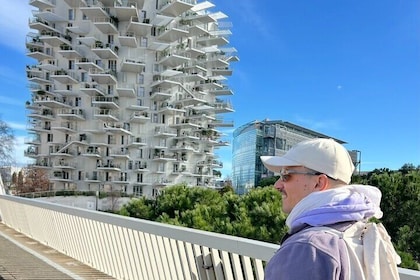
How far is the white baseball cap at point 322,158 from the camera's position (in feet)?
4.73

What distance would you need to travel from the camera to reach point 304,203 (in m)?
1.32

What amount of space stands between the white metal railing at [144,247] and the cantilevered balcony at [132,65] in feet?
177

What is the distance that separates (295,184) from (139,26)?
61.9 meters

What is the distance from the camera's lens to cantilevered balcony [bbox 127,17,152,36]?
60.0m

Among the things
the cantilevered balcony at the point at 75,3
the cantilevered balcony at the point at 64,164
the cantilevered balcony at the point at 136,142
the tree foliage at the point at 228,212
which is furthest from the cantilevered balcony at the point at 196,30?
the tree foliage at the point at 228,212

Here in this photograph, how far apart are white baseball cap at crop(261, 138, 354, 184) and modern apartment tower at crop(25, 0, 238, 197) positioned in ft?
193

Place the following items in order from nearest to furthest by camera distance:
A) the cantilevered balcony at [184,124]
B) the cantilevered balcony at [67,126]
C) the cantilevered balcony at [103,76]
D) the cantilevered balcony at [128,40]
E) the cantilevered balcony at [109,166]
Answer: the cantilevered balcony at [109,166] → the cantilevered balcony at [103,76] → the cantilevered balcony at [128,40] → the cantilevered balcony at [67,126] → the cantilevered balcony at [184,124]

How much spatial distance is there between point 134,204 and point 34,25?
Result: 174 feet

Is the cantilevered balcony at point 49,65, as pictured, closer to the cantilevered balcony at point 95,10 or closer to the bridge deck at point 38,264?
the cantilevered balcony at point 95,10

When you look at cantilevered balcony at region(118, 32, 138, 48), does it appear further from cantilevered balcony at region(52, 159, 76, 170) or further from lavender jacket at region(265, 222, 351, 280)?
lavender jacket at region(265, 222, 351, 280)

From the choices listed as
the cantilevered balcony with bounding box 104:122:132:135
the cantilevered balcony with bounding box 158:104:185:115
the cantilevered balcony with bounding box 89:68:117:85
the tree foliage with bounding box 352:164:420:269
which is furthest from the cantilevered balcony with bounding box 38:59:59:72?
the tree foliage with bounding box 352:164:420:269

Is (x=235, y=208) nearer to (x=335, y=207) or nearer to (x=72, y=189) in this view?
(x=335, y=207)

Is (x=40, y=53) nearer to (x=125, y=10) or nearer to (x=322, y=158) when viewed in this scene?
(x=125, y=10)

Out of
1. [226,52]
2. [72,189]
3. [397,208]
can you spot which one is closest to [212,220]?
[397,208]
